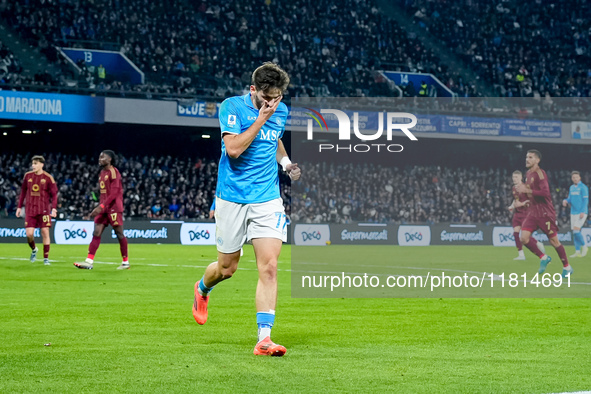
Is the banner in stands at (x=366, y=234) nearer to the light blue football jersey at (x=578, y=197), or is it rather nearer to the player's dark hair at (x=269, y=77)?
the light blue football jersey at (x=578, y=197)

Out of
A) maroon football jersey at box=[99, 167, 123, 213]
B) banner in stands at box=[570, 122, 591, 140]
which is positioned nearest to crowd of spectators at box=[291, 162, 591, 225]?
banner in stands at box=[570, 122, 591, 140]

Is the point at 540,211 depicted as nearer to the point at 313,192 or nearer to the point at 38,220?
the point at 38,220

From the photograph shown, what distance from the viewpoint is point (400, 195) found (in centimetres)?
4178

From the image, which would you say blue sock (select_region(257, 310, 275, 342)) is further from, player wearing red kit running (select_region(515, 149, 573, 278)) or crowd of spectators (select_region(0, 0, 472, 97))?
crowd of spectators (select_region(0, 0, 472, 97))

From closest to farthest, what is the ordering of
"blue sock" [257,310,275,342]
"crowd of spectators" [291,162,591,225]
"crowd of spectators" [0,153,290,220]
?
"blue sock" [257,310,275,342], "crowd of spectators" [0,153,290,220], "crowd of spectators" [291,162,591,225]

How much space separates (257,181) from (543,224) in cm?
1040

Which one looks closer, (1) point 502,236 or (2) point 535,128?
(1) point 502,236

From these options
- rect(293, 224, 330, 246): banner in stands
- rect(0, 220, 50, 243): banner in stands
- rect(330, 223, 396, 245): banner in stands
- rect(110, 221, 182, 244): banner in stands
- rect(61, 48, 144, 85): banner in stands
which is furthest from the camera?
rect(61, 48, 144, 85): banner in stands

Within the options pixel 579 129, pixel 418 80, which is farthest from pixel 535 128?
pixel 418 80

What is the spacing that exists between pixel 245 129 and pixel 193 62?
3561cm

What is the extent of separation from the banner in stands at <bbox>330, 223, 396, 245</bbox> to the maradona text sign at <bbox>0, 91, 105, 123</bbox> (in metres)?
11.4

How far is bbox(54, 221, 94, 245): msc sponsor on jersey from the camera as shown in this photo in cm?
3124

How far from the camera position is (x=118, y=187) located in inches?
684

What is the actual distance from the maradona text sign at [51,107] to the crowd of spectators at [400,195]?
9700 mm
